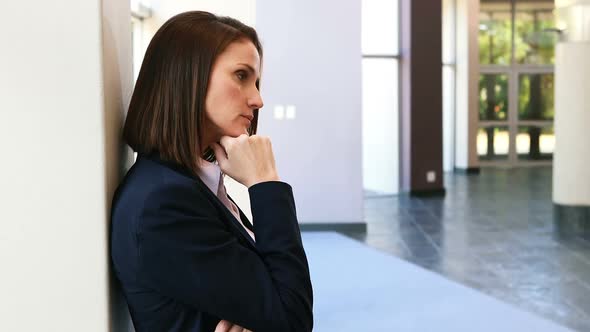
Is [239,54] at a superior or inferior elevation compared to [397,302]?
superior

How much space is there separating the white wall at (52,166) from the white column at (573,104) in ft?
28.8

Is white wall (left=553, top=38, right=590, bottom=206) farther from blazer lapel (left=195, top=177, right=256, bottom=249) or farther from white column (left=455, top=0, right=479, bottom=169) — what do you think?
white column (left=455, top=0, right=479, bottom=169)

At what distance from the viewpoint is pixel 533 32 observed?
21.5 meters

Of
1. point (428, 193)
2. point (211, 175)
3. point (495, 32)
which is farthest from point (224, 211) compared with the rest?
point (495, 32)

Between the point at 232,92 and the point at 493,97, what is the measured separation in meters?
20.5

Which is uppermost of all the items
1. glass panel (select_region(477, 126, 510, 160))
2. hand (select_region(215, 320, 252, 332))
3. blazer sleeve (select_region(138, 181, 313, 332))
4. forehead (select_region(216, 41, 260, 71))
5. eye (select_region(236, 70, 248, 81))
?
forehead (select_region(216, 41, 260, 71))

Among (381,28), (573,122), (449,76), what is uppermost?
(381,28)

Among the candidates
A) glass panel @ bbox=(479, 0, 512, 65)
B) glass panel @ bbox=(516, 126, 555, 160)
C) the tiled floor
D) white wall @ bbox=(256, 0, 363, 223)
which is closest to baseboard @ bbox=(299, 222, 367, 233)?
white wall @ bbox=(256, 0, 363, 223)

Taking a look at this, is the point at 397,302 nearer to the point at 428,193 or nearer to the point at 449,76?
the point at 428,193

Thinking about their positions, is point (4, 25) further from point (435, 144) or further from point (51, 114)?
point (435, 144)

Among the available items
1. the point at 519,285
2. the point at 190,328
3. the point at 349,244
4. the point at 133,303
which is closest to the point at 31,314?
the point at 133,303

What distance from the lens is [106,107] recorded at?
1.45 metres

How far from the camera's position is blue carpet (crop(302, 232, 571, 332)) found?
5.16m

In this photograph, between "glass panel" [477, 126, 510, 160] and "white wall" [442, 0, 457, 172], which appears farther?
"glass panel" [477, 126, 510, 160]
